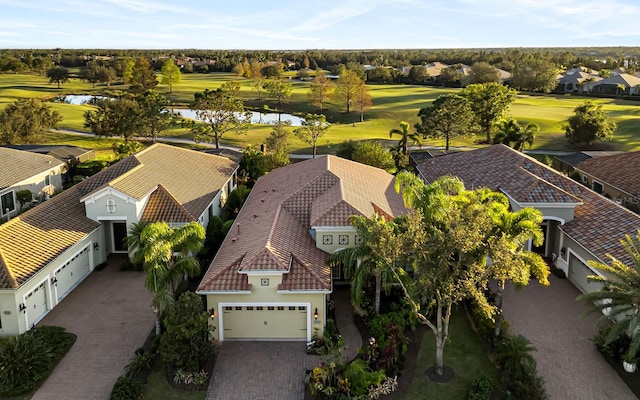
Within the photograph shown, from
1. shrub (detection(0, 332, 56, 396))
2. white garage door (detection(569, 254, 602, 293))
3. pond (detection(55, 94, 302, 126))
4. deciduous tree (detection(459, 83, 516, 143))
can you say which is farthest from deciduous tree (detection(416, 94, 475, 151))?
shrub (detection(0, 332, 56, 396))

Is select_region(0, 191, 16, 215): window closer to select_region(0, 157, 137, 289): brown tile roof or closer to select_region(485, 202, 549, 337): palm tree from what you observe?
select_region(0, 157, 137, 289): brown tile roof

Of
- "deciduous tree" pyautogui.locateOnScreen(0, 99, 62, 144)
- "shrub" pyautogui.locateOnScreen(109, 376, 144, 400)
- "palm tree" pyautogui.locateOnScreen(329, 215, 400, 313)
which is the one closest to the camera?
"shrub" pyautogui.locateOnScreen(109, 376, 144, 400)

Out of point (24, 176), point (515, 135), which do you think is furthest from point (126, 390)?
point (515, 135)

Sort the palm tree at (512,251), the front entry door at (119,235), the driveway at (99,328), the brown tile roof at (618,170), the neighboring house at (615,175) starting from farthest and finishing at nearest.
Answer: the brown tile roof at (618,170), the neighboring house at (615,175), the front entry door at (119,235), the driveway at (99,328), the palm tree at (512,251)

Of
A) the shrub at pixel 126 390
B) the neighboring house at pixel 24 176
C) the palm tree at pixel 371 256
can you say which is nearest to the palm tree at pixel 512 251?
the palm tree at pixel 371 256

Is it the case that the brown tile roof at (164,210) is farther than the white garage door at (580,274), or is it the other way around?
the brown tile roof at (164,210)

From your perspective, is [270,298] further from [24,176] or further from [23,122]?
[23,122]

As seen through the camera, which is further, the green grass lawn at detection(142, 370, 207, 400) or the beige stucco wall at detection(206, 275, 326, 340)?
the beige stucco wall at detection(206, 275, 326, 340)

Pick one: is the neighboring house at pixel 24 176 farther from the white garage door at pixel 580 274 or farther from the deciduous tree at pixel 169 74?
the deciduous tree at pixel 169 74
